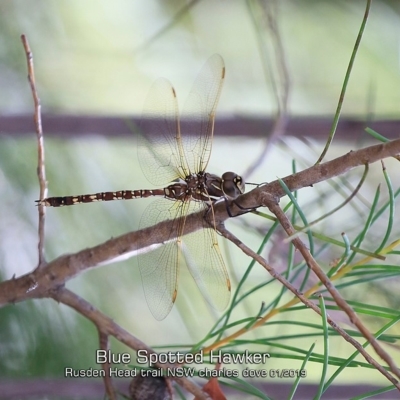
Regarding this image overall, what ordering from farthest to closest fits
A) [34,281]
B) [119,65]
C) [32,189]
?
[119,65], [32,189], [34,281]

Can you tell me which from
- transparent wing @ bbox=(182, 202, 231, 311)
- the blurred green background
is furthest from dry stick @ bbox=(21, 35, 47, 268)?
the blurred green background

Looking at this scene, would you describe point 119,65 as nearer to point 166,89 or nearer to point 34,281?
point 166,89

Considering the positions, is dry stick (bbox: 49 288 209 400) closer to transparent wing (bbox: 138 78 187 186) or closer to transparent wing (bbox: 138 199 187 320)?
→ transparent wing (bbox: 138 199 187 320)

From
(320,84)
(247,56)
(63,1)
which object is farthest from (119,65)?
(320,84)

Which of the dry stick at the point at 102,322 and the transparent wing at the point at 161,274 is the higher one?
the transparent wing at the point at 161,274

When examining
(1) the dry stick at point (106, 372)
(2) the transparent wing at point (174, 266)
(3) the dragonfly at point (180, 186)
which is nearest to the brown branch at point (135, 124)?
(3) the dragonfly at point (180, 186)

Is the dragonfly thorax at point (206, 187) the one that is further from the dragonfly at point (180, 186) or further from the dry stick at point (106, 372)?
the dry stick at point (106, 372)
